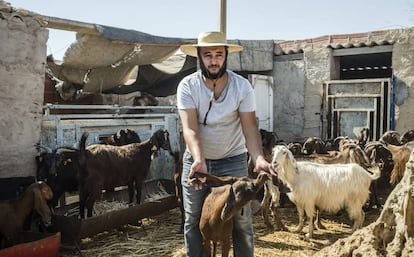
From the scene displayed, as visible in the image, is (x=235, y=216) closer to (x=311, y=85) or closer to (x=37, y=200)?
(x=37, y=200)

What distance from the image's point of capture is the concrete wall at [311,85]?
11.0 metres

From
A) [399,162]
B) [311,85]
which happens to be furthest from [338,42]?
[399,162]

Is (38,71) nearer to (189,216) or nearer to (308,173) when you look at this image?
(189,216)

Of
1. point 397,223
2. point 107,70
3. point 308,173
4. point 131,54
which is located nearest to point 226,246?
point 397,223

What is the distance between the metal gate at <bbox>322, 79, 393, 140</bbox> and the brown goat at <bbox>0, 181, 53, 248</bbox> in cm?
877

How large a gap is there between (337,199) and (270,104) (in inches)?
252

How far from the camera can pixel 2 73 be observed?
19.2 ft

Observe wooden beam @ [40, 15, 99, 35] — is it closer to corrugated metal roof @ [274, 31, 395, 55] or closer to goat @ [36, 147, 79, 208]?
goat @ [36, 147, 79, 208]

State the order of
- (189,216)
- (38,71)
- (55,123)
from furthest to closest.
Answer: (55,123), (38,71), (189,216)

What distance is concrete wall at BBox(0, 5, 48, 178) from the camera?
5855mm

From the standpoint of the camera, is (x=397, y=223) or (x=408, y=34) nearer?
(x=397, y=223)

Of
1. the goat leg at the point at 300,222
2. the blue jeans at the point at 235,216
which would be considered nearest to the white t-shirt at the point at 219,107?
the blue jeans at the point at 235,216

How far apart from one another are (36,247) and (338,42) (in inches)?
388

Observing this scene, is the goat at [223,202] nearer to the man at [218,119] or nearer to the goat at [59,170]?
the man at [218,119]
